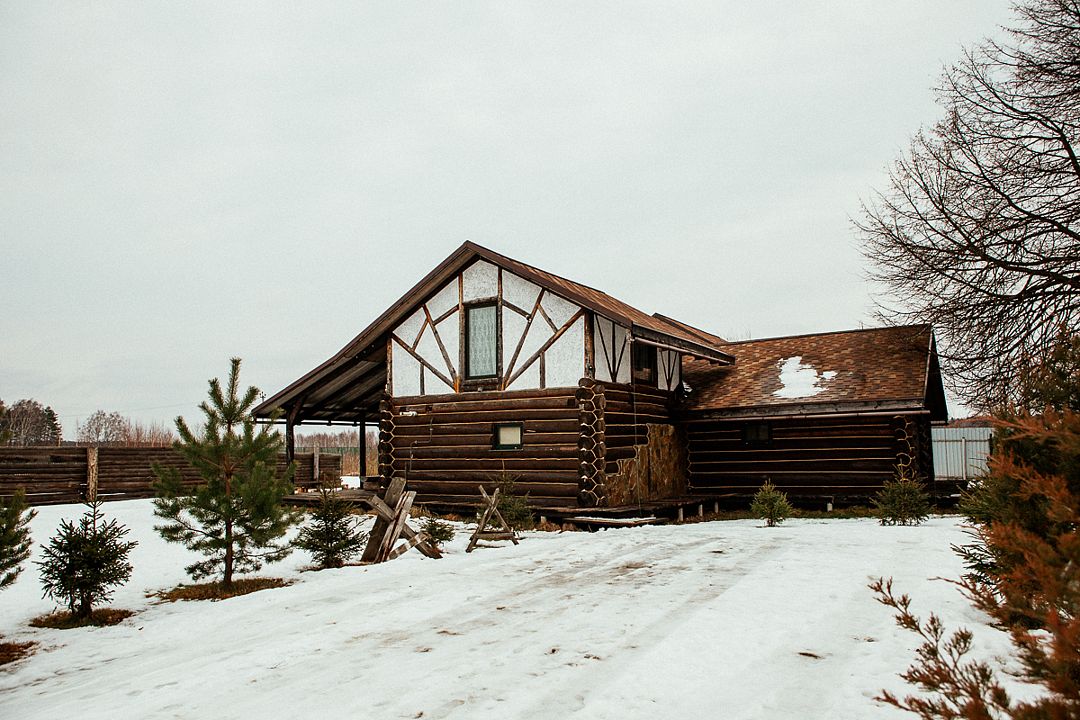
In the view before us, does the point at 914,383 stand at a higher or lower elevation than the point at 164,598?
higher

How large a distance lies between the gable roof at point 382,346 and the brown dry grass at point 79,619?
11.2 meters

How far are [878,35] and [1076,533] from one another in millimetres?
17380

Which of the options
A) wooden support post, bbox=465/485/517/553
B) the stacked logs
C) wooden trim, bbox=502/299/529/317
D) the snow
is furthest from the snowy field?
the snow

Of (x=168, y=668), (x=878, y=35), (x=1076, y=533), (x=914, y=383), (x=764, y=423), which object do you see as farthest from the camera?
(x=764, y=423)

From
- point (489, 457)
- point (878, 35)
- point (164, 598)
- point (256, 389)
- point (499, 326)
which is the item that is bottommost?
point (164, 598)

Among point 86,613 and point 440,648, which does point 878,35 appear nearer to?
point 440,648

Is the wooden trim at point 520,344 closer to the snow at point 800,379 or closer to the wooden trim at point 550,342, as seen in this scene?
the wooden trim at point 550,342

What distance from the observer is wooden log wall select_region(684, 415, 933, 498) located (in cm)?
1953

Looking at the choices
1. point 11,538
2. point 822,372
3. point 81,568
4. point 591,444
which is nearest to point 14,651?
point 11,538

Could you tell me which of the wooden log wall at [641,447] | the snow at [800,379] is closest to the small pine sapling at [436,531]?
the wooden log wall at [641,447]

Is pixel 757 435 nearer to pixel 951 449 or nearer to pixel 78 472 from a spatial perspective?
pixel 951 449

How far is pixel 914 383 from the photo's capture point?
1878 centimetres

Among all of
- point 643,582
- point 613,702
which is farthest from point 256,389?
point 613,702

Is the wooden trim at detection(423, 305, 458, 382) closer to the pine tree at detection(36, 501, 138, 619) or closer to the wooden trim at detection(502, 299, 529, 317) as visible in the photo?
the wooden trim at detection(502, 299, 529, 317)
